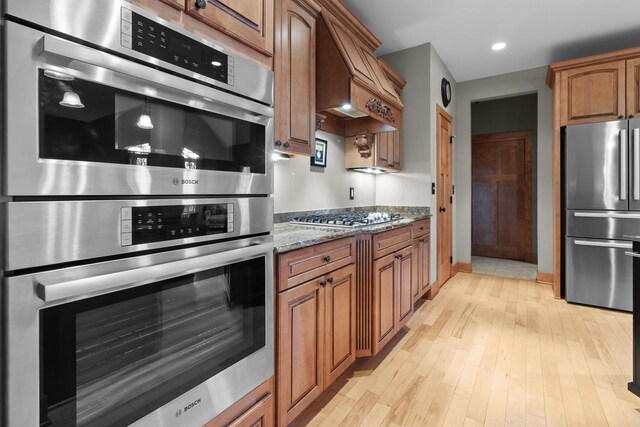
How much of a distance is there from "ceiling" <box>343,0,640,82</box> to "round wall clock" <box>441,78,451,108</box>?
0.24 m

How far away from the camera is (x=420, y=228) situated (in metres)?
2.99

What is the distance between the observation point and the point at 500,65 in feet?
13.3

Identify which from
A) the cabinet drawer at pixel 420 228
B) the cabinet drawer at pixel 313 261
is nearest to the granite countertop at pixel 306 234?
the cabinet drawer at pixel 313 261

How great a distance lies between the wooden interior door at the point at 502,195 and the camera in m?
5.34

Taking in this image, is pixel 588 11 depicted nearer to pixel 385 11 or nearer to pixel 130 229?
pixel 385 11

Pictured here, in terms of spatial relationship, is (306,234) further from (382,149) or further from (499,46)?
(499,46)

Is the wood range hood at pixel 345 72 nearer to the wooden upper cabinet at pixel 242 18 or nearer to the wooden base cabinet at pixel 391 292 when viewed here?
the wooden upper cabinet at pixel 242 18

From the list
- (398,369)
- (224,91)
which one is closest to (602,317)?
(398,369)

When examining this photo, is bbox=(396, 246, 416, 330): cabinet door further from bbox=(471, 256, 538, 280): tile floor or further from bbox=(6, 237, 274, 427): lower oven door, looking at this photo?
bbox=(471, 256, 538, 280): tile floor

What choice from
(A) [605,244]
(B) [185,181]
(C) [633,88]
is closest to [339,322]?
(B) [185,181]

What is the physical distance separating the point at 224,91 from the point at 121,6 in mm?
349

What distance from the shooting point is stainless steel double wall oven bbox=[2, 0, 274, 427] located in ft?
2.22

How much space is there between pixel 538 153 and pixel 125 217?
4804mm

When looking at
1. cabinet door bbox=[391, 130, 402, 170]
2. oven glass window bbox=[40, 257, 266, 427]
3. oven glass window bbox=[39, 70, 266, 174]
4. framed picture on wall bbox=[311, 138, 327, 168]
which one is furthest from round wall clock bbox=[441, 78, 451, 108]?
oven glass window bbox=[40, 257, 266, 427]
